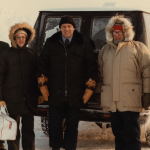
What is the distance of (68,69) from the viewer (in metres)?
4.03

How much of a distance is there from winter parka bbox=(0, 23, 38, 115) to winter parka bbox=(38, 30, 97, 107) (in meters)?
0.24

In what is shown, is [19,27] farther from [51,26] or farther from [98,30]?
[98,30]

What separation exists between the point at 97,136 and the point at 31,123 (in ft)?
7.42

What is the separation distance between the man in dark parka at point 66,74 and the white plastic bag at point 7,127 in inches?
19.3

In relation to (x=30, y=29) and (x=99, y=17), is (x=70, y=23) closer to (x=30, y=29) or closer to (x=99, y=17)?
(x=30, y=29)

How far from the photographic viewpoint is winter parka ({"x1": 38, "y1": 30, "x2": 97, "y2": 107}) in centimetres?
403

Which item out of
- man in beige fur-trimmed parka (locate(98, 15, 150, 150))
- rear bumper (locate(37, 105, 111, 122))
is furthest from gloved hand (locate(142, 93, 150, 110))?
rear bumper (locate(37, 105, 111, 122))

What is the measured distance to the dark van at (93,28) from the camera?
4820mm

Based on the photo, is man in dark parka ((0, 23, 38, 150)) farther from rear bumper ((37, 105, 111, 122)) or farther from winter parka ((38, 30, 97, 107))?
rear bumper ((37, 105, 111, 122))

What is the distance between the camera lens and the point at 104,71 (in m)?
3.98

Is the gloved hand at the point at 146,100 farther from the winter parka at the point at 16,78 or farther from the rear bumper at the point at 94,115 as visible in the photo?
the winter parka at the point at 16,78

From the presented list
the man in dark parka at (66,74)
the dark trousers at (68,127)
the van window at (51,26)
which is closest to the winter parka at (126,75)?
the man in dark parka at (66,74)

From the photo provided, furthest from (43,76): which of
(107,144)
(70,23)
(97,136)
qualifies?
(97,136)

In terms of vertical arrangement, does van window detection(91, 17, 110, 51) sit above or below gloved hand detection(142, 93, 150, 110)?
above
